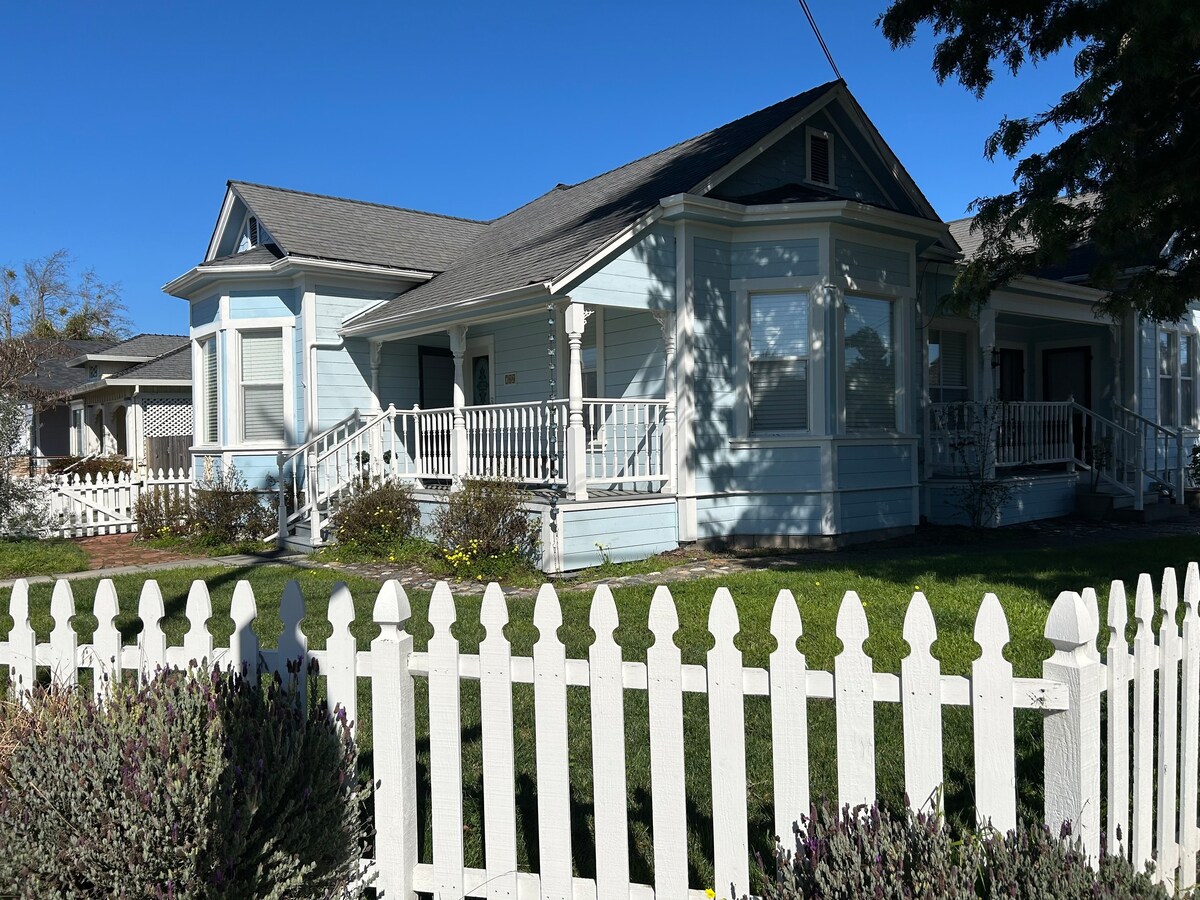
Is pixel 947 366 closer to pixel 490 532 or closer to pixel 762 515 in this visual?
pixel 762 515

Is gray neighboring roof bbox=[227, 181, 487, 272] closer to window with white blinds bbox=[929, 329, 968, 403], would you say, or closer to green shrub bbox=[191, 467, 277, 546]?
green shrub bbox=[191, 467, 277, 546]

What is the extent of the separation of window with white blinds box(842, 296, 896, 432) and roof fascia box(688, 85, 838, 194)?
7.70 feet

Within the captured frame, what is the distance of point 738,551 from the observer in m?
12.0

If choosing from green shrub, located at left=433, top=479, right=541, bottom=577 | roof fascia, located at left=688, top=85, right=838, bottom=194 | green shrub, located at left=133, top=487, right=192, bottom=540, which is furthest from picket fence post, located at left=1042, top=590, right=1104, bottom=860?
green shrub, located at left=133, top=487, right=192, bottom=540

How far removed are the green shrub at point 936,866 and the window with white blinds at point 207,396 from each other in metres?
16.0

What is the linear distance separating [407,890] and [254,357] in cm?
1394

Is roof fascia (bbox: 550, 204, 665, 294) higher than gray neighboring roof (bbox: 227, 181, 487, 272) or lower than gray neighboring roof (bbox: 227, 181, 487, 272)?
lower

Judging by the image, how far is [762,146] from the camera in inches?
509

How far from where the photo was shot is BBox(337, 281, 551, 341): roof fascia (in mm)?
Answer: 11430

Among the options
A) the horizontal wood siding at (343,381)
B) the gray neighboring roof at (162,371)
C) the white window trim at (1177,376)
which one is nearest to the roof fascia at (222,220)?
the horizontal wood siding at (343,381)

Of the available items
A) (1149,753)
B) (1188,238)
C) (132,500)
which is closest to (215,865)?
(1149,753)

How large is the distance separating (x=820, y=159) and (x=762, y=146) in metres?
1.73

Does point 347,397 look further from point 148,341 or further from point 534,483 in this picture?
point 148,341

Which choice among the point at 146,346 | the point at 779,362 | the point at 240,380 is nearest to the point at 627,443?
the point at 779,362
